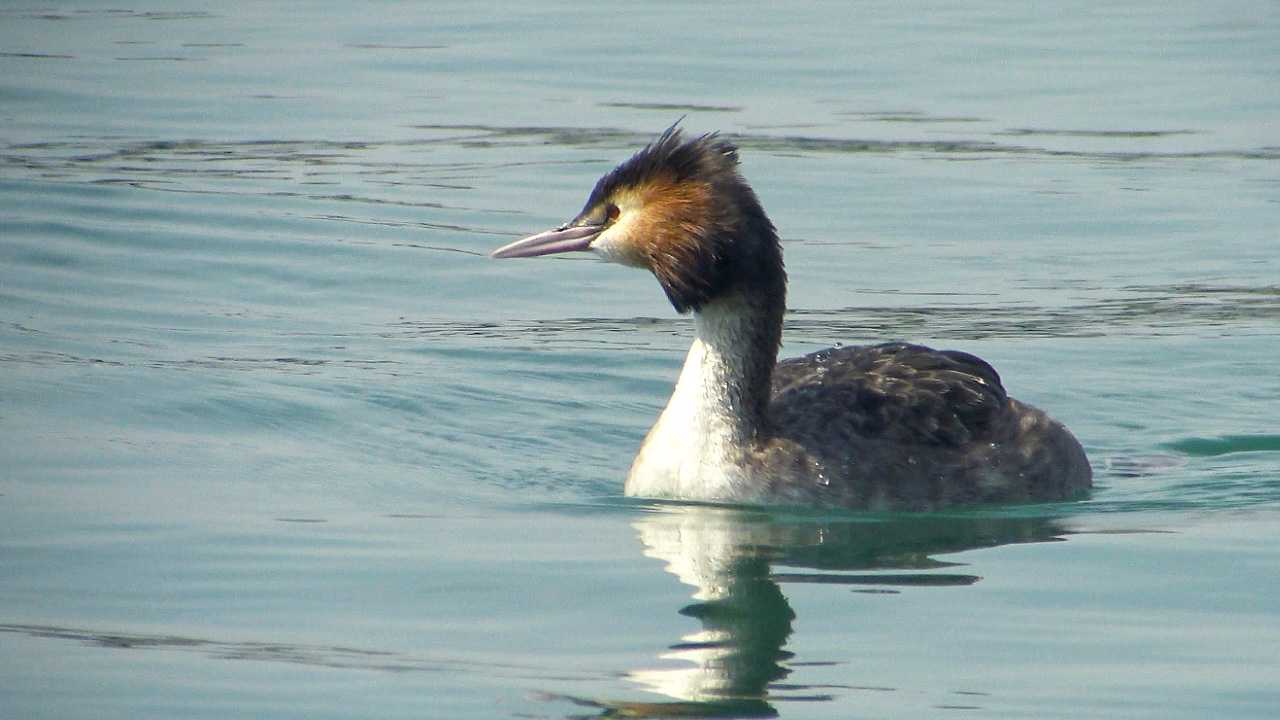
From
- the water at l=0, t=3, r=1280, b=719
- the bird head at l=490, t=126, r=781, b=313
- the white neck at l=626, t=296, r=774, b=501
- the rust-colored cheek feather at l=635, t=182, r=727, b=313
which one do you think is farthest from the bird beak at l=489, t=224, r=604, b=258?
the water at l=0, t=3, r=1280, b=719

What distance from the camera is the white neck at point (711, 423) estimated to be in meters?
9.11

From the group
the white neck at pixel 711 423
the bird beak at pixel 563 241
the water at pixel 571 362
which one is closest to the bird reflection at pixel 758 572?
the water at pixel 571 362

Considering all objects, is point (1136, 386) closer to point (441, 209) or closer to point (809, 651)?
point (809, 651)

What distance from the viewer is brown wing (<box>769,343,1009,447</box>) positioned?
9.36 meters

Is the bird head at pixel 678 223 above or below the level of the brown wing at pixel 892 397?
above

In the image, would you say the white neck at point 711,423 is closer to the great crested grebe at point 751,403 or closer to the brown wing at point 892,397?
the great crested grebe at point 751,403

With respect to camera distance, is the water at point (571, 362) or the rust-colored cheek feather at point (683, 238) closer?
the water at point (571, 362)

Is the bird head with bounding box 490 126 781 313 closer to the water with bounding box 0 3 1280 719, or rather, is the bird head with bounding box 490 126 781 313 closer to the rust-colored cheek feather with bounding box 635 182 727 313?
the rust-colored cheek feather with bounding box 635 182 727 313

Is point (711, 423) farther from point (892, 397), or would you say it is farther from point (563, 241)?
Result: point (563, 241)

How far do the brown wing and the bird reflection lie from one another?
524 mm

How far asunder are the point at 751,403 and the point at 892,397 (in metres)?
0.67

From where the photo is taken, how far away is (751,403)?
929cm

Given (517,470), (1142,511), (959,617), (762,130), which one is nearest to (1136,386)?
(1142,511)

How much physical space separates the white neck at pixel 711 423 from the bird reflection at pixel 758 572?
0.15m
